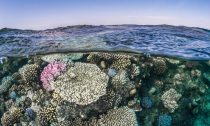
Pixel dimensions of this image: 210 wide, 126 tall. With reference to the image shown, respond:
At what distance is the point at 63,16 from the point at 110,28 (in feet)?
6.83

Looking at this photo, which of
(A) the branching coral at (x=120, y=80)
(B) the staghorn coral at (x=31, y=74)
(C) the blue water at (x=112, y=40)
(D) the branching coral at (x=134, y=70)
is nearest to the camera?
(A) the branching coral at (x=120, y=80)

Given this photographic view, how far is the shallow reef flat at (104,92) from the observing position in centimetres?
857

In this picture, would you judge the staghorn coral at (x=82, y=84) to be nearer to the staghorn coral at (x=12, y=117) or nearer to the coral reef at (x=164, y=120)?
the staghorn coral at (x=12, y=117)

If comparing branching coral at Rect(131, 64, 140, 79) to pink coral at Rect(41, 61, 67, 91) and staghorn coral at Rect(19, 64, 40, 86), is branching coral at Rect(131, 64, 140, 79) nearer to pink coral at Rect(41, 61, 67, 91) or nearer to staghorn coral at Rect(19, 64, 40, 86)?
pink coral at Rect(41, 61, 67, 91)

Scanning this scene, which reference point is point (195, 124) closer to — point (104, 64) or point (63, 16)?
point (104, 64)

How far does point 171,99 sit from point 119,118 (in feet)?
5.84

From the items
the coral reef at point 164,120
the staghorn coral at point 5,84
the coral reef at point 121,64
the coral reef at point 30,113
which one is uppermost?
the coral reef at point 121,64

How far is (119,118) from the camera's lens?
8.48 meters

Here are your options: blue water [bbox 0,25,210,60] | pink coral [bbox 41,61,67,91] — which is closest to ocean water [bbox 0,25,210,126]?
pink coral [bbox 41,61,67,91]

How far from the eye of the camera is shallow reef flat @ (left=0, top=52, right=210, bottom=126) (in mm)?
8570

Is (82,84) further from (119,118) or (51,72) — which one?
(119,118)

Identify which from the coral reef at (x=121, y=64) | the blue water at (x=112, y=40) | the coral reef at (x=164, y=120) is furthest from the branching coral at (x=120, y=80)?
the blue water at (x=112, y=40)

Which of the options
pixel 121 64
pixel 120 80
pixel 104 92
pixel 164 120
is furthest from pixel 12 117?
pixel 164 120

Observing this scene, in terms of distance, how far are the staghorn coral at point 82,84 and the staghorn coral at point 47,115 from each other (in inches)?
19.7
